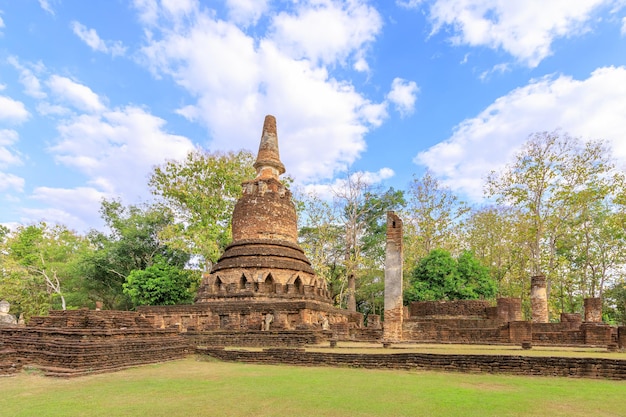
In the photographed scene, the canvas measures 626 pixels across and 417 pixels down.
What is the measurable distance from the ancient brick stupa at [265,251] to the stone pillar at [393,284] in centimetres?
506

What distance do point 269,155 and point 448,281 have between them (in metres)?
13.6

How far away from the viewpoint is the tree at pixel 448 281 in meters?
26.4

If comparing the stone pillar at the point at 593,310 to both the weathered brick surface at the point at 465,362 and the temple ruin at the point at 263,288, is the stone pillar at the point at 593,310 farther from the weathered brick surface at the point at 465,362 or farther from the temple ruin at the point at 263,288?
the weathered brick surface at the point at 465,362

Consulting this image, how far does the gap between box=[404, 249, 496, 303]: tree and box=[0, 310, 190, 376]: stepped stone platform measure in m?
17.0

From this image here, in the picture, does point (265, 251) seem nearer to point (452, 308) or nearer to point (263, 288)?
point (263, 288)

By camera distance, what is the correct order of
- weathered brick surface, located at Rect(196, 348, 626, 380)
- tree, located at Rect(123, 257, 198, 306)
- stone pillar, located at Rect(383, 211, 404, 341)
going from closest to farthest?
weathered brick surface, located at Rect(196, 348, 626, 380), stone pillar, located at Rect(383, 211, 404, 341), tree, located at Rect(123, 257, 198, 306)

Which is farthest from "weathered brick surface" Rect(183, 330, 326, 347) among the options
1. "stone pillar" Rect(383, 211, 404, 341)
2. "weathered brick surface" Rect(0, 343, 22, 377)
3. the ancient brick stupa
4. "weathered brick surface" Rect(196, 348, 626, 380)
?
"weathered brick surface" Rect(0, 343, 22, 377)

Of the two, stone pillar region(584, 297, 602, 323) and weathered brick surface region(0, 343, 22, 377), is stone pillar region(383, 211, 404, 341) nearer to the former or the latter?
stone pillar region(584, 297, 602, 323)

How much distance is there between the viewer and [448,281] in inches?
1037

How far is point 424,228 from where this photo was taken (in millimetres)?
31297

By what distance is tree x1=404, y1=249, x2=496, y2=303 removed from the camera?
2638 centimetres

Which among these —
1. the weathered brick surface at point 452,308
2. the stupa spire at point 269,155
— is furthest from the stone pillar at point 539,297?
the stupa spire at point 269,155

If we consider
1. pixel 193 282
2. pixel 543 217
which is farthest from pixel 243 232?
pixel 543 217

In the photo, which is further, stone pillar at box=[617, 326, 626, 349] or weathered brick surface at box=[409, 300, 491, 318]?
weathered brick surface at box=[409, 300, 491, 318]
